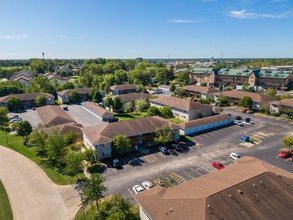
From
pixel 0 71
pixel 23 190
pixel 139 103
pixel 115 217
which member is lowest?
pixel 23 190

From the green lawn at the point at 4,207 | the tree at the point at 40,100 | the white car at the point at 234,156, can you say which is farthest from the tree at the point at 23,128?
the white car at the point at 234,156

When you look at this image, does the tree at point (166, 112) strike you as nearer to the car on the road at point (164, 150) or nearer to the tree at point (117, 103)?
the tree at point (117, 103)

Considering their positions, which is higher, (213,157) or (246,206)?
(246,206)

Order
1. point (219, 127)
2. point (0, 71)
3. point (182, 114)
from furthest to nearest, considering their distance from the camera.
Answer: point (0, 71) → point (182, 114) → point (219, 127)

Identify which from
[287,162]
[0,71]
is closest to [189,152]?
[287,162]

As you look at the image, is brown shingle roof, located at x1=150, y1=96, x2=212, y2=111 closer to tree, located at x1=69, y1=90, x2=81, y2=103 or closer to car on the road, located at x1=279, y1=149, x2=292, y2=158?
car on the road, located at x1=279, y1=149, x2=292, y2=158

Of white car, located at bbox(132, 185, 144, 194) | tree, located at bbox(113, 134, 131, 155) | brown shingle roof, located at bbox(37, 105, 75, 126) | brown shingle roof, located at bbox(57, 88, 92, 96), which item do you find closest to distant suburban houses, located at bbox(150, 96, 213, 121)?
tree, located at bbox(113, 134, 131, 155)

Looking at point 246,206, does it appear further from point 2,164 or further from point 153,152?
point 2,164
